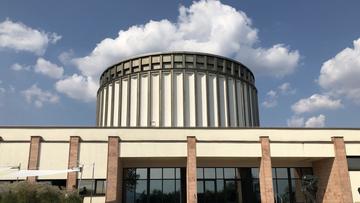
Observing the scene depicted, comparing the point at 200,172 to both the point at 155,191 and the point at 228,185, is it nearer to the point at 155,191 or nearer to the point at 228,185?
the point at 228,185

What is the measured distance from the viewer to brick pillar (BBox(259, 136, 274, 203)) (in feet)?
90.8

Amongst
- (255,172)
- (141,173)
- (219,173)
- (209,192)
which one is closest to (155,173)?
(141,173)

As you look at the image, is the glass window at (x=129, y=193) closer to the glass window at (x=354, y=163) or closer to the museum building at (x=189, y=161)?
the museum building at (x=189, y=161)

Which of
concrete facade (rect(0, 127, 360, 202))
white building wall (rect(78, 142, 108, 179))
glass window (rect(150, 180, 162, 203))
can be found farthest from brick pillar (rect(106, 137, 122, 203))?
glass window (rect(150, 180, 162, 203))

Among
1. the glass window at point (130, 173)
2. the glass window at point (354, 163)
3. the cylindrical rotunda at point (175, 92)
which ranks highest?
the cylindrical rotunda at point (175, 92)

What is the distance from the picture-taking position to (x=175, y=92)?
3784cm

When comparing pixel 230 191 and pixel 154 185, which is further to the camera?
pixel 230 191


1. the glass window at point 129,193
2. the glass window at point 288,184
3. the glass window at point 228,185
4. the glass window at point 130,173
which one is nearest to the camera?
the glass window at point 129,193

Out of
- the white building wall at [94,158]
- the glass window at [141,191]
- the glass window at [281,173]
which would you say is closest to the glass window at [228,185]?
the glass window at [281,173]

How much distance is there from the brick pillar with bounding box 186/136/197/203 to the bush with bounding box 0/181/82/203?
385 inches

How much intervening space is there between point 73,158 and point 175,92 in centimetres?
1349

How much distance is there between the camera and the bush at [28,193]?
1702 cm

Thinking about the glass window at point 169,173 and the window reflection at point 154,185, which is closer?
the window reflection at point 154,185

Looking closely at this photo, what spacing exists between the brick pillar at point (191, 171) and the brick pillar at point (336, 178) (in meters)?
10.5
